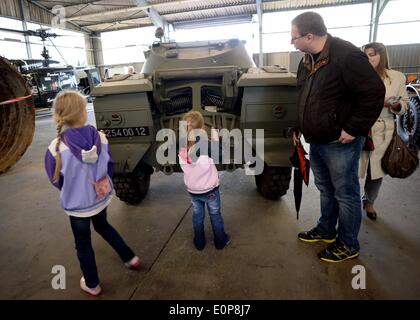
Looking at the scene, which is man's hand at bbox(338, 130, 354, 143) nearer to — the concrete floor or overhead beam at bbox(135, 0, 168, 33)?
the concrete floor

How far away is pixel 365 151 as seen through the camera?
9.34ft

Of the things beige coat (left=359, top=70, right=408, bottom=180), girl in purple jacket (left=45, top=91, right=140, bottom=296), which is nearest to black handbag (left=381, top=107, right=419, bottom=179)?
beige coat (left=359, top=70, right=408, bottom=180)

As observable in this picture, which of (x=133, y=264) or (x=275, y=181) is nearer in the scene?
(x=133, y=264)

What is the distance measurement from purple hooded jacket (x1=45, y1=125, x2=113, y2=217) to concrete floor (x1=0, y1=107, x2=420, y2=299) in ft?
2.20

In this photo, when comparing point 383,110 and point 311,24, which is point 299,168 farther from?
point 311,24

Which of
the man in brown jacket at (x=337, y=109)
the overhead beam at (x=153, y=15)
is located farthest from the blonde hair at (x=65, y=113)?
the overhead beam at (x=153, y=15)

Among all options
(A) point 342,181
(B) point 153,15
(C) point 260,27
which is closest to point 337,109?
(A) point 342,181

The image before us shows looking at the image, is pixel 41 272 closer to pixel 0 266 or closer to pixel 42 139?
pixel 0 266

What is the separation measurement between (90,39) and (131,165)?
22.2 m

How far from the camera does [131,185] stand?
350 centimetres

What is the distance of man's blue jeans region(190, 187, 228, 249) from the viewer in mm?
2598

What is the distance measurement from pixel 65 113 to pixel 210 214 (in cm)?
136

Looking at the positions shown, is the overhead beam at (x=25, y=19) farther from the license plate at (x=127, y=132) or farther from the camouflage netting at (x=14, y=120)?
the license plate at (x=127, y=132)
